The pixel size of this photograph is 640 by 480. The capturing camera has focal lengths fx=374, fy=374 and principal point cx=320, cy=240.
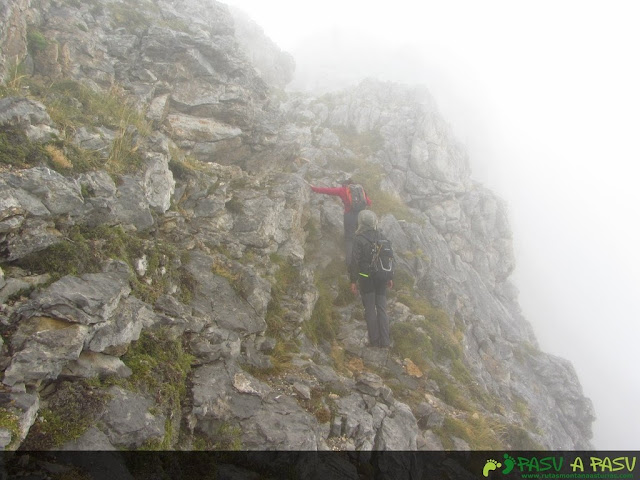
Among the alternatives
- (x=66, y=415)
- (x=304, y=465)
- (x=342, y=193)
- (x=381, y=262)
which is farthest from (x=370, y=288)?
(x=66, y=415)

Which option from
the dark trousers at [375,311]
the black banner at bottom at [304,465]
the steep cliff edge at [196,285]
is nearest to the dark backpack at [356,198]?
the steep cliff edge at [196,285]

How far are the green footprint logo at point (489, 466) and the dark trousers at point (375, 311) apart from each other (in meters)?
3.82

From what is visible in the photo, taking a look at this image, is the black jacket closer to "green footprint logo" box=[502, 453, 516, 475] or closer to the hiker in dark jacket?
the hiker in dark jacket

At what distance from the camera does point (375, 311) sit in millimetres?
11797


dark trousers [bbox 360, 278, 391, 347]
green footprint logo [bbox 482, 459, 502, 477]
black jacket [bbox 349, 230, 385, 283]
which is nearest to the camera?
green footprint logo [bbox 482, 459, 502, 477]

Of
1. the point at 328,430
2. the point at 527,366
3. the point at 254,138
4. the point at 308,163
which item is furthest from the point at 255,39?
the point at 328,430

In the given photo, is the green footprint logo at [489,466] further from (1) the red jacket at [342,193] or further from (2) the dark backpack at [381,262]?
(1) the red jacket at [342,193]

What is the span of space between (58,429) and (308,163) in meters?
15.9

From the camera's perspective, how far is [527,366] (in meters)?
20.1

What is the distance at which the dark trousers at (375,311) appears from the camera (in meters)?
11.5

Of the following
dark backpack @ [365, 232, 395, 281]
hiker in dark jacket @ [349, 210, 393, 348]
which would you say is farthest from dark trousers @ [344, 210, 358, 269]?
dark backpack @ [365, 232, 395, 281]

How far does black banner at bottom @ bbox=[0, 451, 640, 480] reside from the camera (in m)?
4.57

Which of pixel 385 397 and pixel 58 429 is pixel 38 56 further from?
pixel 385 397

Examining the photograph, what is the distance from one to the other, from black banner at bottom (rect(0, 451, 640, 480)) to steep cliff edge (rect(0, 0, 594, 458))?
0.20 meters
